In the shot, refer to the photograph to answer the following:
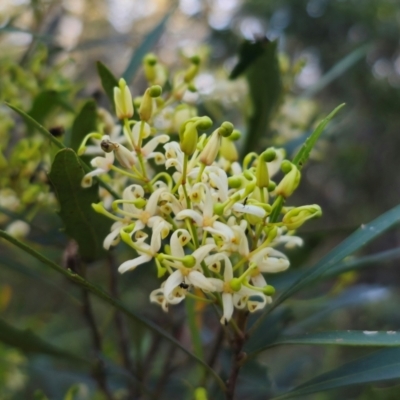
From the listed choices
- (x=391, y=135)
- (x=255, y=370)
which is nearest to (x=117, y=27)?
(x=391, y=135)

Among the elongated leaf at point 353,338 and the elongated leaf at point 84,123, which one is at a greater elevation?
the elongated leaf at point 84,123

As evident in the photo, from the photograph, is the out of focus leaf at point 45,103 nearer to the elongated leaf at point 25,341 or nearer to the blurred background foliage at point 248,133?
the blurred background foliage at point 248,133

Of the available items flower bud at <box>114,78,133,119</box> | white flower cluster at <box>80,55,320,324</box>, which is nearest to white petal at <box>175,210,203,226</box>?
white flower cluster at <box>80,55,320,324</box>

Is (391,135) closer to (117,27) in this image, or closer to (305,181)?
(305,181)

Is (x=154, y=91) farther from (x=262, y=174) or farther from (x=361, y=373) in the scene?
(x=361, y=373)

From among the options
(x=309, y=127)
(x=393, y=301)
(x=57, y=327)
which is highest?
(x=309, y=127)

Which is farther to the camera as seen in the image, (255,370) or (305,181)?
(305,181)

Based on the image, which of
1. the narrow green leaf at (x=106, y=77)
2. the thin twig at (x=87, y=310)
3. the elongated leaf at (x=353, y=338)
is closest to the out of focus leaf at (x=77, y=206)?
the thin twig at (x=87, y=310)
